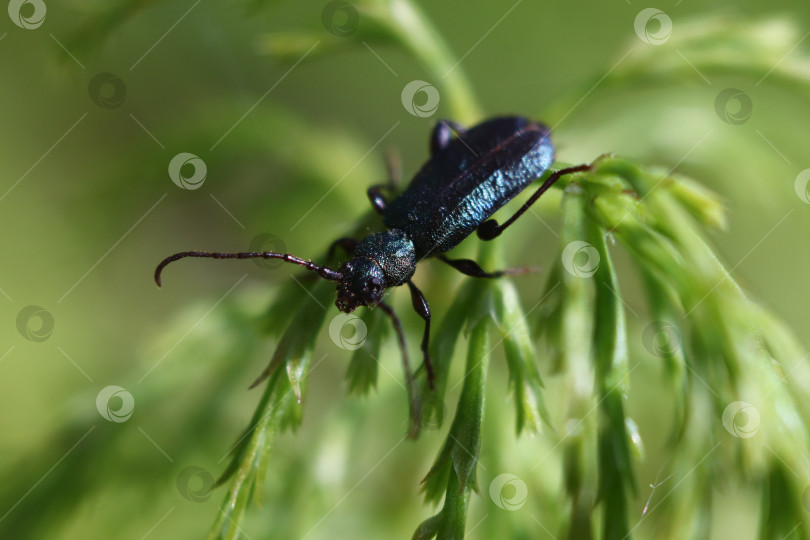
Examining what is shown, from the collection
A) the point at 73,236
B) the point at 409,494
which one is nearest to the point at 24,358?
the point at 73,236

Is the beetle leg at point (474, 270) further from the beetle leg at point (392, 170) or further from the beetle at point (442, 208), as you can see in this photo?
the beetle leg at point (392, 170)

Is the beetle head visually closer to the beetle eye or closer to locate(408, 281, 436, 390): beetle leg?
the beetle eye

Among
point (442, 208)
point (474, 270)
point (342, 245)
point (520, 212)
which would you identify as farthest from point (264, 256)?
point (520, 212)

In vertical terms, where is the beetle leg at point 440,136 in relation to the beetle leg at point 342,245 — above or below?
above

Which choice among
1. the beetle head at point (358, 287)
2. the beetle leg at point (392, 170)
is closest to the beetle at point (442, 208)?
the beetle head at point (358, 287)

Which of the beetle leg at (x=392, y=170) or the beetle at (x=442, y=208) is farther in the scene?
the beetle leg at (x=392, y=170)

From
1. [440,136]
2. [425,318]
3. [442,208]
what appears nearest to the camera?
[425,318]

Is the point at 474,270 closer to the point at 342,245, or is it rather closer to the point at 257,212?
the point at 342,245

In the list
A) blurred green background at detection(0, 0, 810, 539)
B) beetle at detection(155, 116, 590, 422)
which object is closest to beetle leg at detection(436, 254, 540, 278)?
beetle at detection(155, 116, 590, 422)
